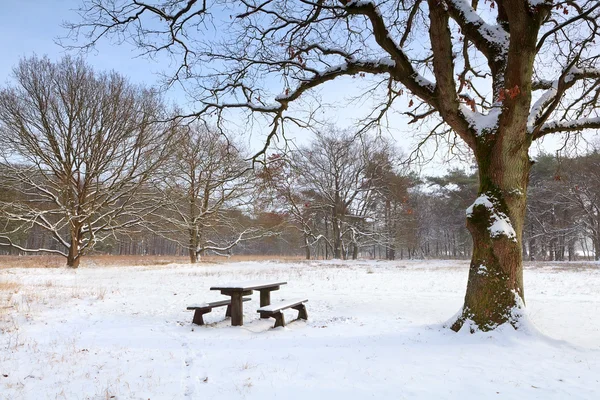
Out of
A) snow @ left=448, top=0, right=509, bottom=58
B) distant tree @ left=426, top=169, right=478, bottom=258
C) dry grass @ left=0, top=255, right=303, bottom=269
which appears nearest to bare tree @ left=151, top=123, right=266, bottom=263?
dry grass @ left=0, top=255, right=303, bottom=269

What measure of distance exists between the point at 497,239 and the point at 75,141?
20.3m

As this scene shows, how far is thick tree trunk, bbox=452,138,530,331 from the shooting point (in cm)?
578

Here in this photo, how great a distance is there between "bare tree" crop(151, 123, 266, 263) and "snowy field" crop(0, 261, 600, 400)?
14.2 metres

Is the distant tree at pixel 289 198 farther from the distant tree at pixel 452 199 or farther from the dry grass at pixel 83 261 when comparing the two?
the distant tree at pixel 452 199

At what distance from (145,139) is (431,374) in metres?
19.9

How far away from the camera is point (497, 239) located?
582 centimetres

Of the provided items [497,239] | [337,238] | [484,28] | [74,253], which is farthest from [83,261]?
[484,28]

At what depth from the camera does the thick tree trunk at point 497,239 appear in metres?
5.78

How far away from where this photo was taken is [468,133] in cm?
638

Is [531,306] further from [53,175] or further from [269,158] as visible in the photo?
[53,175]

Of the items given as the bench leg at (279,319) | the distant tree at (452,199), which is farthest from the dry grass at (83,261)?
the distant tree at (452,199)

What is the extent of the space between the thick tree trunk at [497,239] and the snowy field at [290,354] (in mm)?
369

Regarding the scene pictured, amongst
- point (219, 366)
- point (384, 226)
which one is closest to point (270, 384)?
point (219, 366)

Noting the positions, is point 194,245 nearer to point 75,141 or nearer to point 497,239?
point 75,141
